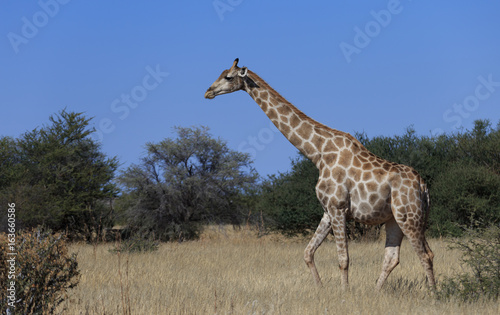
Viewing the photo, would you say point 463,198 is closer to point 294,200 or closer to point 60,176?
point 294,200

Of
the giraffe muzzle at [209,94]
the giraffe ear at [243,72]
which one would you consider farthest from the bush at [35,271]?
the giraffe ear at [243,72]

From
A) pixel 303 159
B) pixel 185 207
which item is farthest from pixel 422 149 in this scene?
pixel 185 207

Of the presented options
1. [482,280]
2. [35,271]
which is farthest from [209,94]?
[482,280]

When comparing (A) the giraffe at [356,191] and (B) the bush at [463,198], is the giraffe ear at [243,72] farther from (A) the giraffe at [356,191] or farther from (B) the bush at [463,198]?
(B) the bush at [463,198]

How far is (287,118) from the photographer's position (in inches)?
354

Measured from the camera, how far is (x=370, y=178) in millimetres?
8156

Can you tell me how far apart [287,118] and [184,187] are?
16522 mm

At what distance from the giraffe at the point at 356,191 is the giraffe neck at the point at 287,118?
0.02 m

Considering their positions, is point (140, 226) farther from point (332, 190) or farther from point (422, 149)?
point (332, 190)

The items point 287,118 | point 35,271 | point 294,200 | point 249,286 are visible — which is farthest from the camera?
point 294,200

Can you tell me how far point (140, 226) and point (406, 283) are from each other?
1848 cm

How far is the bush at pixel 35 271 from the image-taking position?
19.1 ft

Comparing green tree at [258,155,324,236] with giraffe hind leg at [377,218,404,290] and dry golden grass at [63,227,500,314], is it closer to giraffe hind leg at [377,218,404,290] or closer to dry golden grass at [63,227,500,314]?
dry golden grass at [63,227,500,314]

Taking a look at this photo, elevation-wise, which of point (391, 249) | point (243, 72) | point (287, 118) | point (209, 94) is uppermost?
point (243, 72)
